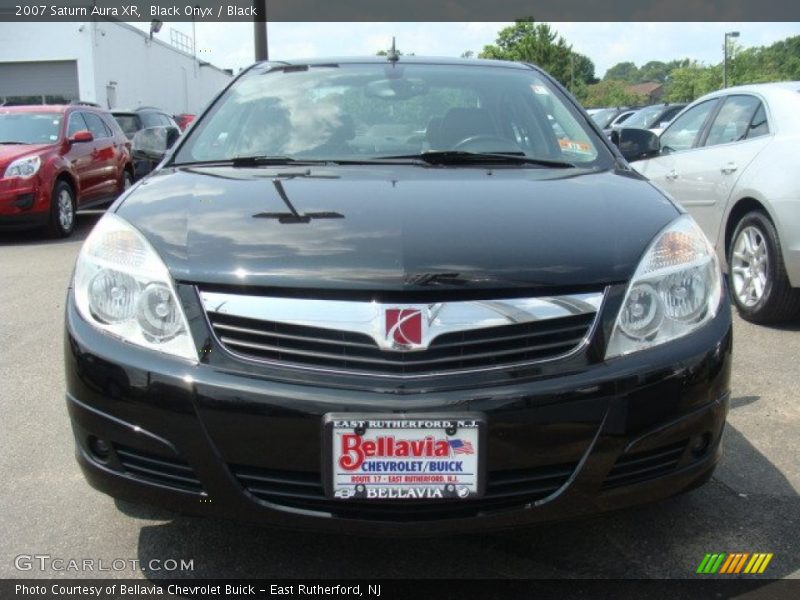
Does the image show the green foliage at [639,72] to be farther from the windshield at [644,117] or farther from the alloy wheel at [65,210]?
the alloy wheel at [65,210]

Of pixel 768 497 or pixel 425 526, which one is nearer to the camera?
pixel 425 526

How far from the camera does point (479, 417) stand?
2.04 metres

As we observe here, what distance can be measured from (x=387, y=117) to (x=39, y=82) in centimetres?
2864

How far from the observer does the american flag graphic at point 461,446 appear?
2.05 meters

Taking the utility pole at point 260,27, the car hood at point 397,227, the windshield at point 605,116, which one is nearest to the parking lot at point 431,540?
the car hood at point 397,227

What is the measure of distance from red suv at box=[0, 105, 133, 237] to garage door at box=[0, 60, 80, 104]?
1873 centimetres

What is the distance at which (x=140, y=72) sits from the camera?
32500 millimetres

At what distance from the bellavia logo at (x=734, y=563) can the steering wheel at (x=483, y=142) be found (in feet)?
5.26

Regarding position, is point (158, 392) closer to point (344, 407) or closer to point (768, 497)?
point (344, 407)

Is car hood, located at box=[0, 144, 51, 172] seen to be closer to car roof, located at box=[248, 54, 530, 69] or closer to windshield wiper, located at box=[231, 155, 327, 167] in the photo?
car roof, located at box=[248, 54, 530, 69]

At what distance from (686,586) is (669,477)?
13.6 inches

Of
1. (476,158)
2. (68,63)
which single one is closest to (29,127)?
(476,158)

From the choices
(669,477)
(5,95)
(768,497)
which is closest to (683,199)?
(768,497)

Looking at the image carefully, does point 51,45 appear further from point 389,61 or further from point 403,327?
point 403,327
